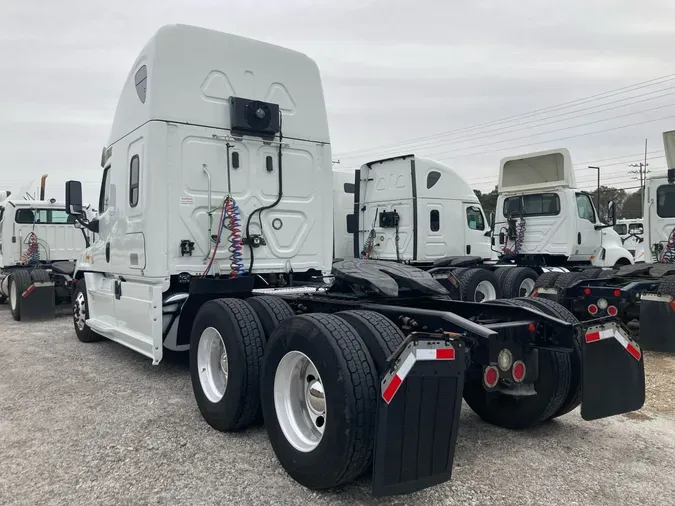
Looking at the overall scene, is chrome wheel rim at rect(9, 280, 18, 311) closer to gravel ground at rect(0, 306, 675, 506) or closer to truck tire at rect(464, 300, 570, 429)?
gravel ground at rect(0, 306, 675, 506)

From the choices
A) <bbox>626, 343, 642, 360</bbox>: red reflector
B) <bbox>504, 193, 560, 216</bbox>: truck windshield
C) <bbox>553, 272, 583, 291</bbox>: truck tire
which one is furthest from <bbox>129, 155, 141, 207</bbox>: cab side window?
<bbox>504, 193, 560, 216</bbox>: truck windshield

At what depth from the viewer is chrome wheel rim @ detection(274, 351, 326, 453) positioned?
3547mm

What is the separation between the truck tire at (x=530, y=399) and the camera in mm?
3994

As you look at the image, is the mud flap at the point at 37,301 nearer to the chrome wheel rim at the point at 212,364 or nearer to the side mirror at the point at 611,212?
the chrome wheel rim at the point at 212,364

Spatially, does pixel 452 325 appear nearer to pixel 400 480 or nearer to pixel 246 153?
pixel 400 480

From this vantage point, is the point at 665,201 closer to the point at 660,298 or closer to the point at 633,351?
the point at 660,298

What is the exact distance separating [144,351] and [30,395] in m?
1.27

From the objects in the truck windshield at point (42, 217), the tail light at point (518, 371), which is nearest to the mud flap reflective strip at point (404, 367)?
the tail light at point (518, 371)

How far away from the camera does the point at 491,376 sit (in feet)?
11.5

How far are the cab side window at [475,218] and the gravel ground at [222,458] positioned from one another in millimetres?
6613

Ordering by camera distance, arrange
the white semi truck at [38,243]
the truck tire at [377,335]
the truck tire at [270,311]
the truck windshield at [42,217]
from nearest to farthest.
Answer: the truck tire at [377,335] → the truck tire at [270,311] → the white semi truck at [38,243] → the truck windshield at [42,217]

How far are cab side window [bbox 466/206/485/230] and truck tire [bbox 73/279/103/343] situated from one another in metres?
7.73

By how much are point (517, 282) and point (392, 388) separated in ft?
30.3

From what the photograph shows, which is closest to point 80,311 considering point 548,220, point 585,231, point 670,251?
point 548,220
